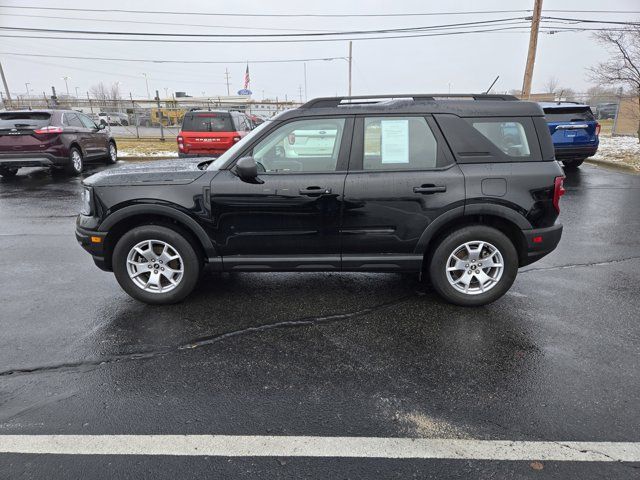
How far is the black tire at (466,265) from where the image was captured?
386 centimetres

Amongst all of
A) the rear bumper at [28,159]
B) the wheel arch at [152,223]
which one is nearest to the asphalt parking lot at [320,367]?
the wheel arch at [152,223]

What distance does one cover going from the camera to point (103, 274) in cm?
485

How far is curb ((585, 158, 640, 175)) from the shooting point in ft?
39.3

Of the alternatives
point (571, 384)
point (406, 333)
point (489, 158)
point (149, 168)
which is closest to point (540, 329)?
point (571, 384)

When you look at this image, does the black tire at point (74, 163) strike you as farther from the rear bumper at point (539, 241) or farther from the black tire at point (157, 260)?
the rear bumper at point (539, 241)

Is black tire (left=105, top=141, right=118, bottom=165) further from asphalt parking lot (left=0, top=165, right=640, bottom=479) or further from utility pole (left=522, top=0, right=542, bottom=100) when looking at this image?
utility pole (left=522, top=0, right=542, bottom=100)

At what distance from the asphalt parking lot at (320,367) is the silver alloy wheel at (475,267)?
0.27 meters

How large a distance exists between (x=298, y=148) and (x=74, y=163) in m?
10.0

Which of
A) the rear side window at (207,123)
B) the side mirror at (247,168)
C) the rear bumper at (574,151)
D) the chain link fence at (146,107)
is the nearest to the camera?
the side mirror at (247,168)

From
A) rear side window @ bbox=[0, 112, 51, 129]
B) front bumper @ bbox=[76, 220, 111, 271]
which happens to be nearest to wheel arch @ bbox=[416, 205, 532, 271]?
front bumper @ bbox=[76, 220, 111, 271]

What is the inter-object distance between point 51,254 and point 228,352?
11.8 feet

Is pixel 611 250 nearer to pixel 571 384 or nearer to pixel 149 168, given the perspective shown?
pixel 571 384

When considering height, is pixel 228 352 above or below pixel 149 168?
below

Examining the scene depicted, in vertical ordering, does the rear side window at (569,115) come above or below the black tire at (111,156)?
above
